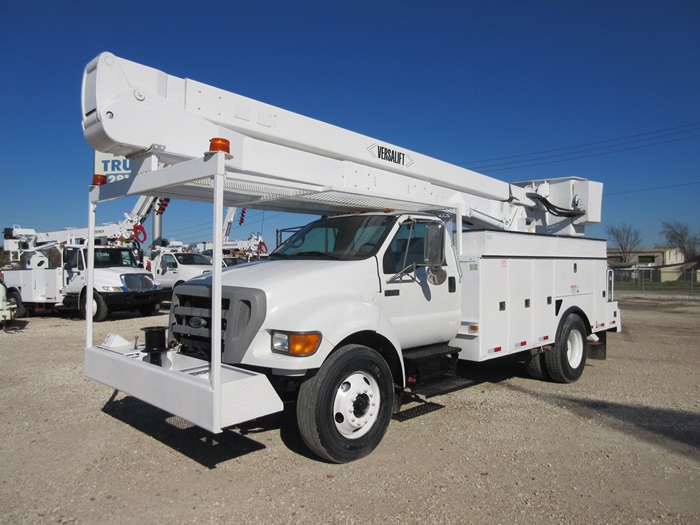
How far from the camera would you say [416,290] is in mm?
5457

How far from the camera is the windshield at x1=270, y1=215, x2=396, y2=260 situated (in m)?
5.26

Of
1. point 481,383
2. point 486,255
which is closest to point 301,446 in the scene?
point 486,255

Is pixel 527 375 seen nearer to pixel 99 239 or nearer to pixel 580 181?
pixel 580 181

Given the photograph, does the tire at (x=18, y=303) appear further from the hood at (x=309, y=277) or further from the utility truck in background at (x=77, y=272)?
the hood at (x=309, y=277)

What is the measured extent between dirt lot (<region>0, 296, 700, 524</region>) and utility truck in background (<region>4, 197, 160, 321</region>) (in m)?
8.46

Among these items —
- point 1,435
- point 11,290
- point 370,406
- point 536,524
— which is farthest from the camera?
point 11,290

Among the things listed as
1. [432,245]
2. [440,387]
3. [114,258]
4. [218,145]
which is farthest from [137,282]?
[218,145]

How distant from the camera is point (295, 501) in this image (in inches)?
153

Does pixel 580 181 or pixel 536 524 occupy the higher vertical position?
pixel 580 181

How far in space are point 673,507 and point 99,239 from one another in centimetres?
1768

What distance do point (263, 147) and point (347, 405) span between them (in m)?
2.53

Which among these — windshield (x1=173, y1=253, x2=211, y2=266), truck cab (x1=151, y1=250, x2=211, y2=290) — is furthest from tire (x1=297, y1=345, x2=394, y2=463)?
windshield (x1=173, y1=253, x2=211, y2=266)

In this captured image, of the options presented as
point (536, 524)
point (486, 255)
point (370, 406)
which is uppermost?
point (486, 255)

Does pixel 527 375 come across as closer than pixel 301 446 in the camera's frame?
No
